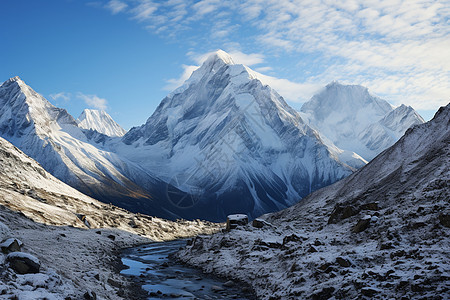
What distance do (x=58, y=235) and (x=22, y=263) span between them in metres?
32.8

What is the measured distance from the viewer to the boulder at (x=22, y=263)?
20.6 metres

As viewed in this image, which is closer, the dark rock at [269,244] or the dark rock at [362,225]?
the dark rock at [362,225]

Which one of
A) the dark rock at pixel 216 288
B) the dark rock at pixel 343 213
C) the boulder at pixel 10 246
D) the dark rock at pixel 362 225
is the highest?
the boulder at pixel 10 246

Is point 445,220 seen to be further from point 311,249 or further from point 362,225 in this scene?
point 311,249

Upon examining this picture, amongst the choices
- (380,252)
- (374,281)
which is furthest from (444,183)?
(374,281)

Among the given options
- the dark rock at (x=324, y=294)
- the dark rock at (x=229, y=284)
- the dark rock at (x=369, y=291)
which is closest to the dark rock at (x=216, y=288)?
the dark rock at (x=229, y=284)

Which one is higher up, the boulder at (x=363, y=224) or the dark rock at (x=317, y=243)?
the boulder at (x=363, y=224)

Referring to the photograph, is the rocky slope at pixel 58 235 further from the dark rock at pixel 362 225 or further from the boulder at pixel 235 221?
the dark rock at pixel 362 225

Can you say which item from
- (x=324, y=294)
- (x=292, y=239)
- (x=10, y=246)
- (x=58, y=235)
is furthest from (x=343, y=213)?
(x=58, y=235)

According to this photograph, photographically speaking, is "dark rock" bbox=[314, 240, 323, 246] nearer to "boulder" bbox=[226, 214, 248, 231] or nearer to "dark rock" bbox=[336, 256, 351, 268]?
"dark rock" bbox=[336, 256, 351, 268]

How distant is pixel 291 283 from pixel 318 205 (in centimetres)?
4709

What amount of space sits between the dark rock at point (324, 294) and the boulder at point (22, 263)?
1730cm

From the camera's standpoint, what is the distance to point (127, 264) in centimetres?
5097

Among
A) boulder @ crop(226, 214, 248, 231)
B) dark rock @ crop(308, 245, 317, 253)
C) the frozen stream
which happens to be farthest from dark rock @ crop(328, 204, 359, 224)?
the frozen stream
